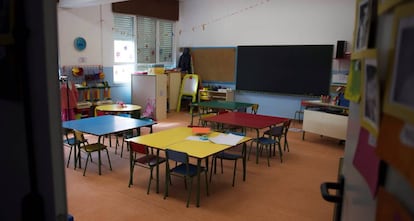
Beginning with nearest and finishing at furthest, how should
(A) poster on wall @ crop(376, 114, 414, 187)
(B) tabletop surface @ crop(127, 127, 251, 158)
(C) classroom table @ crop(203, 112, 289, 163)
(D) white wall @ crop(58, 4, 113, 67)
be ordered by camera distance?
(A) poster on wall @ crop(376, 114, 414, 187) → (B) tabletop surface @ crop(127, 127, 251, 158) → (C) classroom table @ crop(203, 112, 289, 163) → (D) white wall @ crop(58, 4, 113, 67)

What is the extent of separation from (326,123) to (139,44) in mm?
5614

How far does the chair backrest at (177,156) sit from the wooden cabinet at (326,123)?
3.74 metres

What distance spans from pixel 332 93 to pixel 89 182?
5954mm

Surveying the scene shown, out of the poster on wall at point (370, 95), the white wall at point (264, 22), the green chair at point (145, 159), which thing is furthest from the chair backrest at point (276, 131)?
the poster on wall at point (370, 95)

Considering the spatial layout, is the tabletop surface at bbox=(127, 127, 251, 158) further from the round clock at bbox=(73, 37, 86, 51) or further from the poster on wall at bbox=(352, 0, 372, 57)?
the round clock at bbox=(73, 37, 86, 51)

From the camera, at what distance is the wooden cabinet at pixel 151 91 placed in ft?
28.6

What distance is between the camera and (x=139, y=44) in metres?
9.38

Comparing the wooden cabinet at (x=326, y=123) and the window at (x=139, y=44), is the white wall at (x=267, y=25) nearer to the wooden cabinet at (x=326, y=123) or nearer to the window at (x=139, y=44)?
the window at (x=139, y=44)

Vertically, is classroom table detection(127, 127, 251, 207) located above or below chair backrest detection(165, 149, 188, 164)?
above

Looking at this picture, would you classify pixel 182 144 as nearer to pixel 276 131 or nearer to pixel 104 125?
pixel 104 125

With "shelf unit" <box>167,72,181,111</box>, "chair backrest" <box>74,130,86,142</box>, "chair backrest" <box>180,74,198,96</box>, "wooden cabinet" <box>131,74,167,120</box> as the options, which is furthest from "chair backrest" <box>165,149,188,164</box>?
"chair backrest" <box>180,74,198,96</box>

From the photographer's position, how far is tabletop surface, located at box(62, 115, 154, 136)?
477cm

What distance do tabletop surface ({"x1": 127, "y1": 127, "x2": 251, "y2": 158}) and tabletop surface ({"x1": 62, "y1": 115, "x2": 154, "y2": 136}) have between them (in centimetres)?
66

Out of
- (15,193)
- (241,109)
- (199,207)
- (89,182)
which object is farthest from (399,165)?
(241,109)
